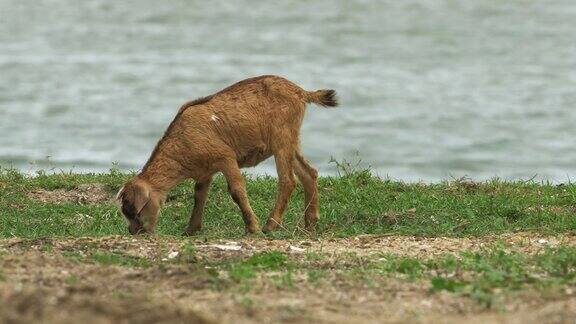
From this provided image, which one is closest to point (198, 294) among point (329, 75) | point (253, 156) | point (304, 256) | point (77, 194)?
point (304, 256)

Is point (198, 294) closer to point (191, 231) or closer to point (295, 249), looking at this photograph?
point (295, 249)

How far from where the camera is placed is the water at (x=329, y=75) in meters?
28.4

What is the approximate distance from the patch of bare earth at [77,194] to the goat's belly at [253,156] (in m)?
2.54

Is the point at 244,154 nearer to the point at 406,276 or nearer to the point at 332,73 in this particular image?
the point at 406,276

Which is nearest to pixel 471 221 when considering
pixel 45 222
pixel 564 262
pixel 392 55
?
pixel 564 262

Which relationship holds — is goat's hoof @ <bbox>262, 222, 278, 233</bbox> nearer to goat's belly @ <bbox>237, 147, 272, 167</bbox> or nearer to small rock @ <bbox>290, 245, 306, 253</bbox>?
goat's belly @ <bbox>237, 147, 272, 167</bbox>

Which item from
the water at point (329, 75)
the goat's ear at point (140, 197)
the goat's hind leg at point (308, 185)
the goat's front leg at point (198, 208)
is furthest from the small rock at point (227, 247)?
the water at point (329, 75)

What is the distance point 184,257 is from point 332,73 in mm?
26888

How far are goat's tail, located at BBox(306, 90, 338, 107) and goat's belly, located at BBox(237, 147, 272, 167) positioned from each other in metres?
0.66

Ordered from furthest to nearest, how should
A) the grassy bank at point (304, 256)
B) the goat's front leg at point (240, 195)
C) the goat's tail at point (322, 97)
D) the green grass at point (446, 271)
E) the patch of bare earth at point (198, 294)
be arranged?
the goat's tail at point (322, 97)
the goat's front leg at point (240, 195)
the green grass at point (446, 271)
the grassy bank at point (304, 256)
the patch of bare earth at point (198, 294)

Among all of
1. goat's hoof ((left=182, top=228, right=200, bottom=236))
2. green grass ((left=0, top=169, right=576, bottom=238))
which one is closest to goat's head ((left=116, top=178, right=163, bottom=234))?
green grass ((left=0, top=169, right=576, bottom=238))

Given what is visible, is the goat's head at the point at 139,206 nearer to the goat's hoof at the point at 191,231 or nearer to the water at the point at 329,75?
the goat's hoof at the point at 191,231

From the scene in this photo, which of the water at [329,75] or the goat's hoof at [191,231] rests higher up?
the water at [329,75]

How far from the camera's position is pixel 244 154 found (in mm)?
12742
